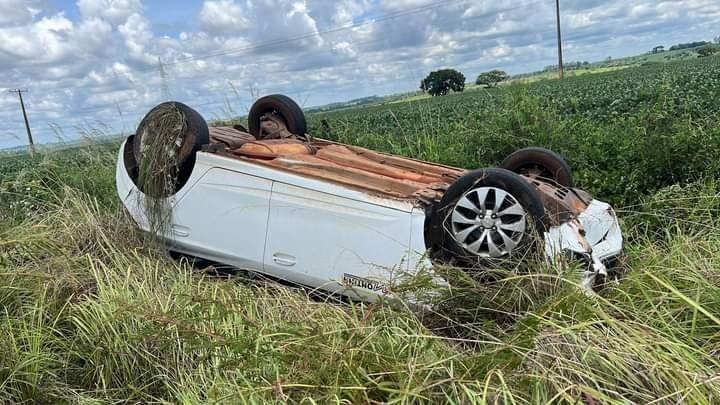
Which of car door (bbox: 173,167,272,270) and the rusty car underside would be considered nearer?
the rusty car underside

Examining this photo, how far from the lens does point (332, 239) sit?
371cm

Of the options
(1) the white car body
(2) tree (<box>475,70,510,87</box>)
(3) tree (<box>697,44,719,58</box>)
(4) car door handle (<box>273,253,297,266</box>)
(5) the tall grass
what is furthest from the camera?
(3) tree (<box>697,44,719,58</box>)

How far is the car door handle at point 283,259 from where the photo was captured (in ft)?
12.6

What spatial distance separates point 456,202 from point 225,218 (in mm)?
1696

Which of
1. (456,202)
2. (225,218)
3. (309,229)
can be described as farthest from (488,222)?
(225,218)

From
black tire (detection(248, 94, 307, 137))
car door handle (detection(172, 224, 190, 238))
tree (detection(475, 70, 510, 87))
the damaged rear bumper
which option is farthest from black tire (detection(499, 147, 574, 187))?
tree (detection(475, 70, 510, 87))

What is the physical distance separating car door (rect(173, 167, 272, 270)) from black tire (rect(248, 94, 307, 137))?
1.41m

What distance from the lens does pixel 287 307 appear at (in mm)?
3432

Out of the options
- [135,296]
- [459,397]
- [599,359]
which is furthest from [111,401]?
[599,359]

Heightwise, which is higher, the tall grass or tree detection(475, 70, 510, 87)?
tree detection(475, 70, 510, 87)

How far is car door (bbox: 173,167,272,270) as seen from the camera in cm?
401

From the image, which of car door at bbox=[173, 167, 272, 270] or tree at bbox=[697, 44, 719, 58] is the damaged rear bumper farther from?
tree at bbox=[697, 44, 719, 58]

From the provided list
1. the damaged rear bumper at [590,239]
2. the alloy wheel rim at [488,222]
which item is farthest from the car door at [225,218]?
the damaged rear bumper at [590,239]

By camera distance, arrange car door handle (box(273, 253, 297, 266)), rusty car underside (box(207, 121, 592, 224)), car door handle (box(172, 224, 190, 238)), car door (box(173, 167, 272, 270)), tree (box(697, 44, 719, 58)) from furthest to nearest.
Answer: tree (box(697, 44, 719, 58)) < car door handle (box(172, 224, 190, 238)) < car door (box(173, 167, 272, 270)) < car door handle (box(273, 253, 297, 266)) < rusty car underside (box(207, 121, 592, 224))
